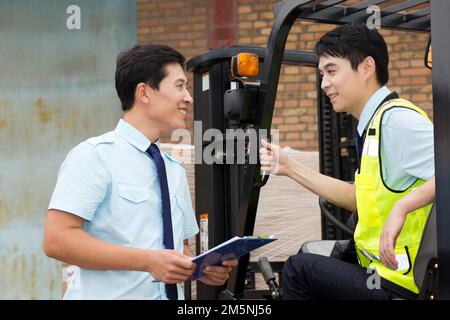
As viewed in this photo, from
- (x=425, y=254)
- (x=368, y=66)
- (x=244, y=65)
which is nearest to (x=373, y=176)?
(x=425, y=254)

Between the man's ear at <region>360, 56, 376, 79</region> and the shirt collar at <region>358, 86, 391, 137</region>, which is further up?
the man's ear at <region>360, 56, 376, 79</region>

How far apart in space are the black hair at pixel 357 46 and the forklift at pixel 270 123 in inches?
5.2

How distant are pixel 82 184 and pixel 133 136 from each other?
0.91 feet

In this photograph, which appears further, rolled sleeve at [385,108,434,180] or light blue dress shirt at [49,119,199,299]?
rolled sleeve at [385,108,434,180]

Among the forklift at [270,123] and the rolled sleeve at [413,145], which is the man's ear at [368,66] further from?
the rolled sleeve at [413,145]

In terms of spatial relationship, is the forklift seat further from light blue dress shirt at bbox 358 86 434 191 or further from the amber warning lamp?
the amber warning lamp

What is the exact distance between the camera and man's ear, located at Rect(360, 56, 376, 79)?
2879mm

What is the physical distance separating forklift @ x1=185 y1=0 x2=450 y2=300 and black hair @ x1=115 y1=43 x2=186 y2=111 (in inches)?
25.9

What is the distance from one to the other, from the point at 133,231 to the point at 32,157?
5.21 m

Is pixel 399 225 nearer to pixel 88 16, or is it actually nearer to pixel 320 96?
pixel 320 96

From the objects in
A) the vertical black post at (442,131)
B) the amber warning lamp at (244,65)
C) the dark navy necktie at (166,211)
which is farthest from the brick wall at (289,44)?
the vertical black post at (442,131)

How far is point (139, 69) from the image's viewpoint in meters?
2.48

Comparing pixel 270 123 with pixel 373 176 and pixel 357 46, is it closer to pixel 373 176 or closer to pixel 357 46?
pixel 357 46

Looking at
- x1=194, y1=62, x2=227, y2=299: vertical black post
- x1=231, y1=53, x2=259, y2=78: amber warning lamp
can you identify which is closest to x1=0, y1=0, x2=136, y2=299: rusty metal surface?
x1=194, y1=62, x2=227, y2=299: vertical black post
